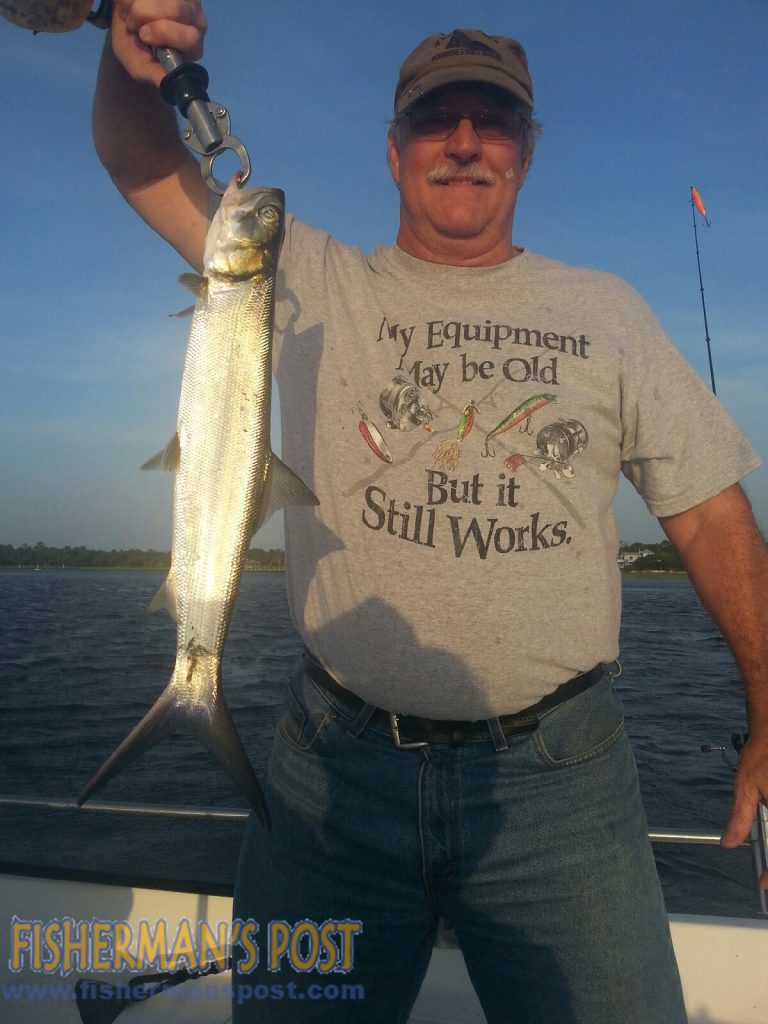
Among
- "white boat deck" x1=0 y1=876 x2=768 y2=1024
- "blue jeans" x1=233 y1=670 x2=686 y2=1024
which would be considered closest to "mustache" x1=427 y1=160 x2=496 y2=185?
"blue jeans" x1=233 y1=670 x2=686 y2=1024

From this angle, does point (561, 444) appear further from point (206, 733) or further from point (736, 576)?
point (206, 733)

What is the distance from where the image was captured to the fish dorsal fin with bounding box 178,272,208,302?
2.15 m

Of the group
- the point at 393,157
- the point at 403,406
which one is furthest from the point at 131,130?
the point at 403,406

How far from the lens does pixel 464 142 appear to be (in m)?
2.79

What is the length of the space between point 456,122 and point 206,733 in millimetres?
2335

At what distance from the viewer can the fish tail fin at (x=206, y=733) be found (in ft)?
6.56

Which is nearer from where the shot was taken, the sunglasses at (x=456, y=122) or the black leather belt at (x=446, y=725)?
the black leather belt at (x=446, y=725)

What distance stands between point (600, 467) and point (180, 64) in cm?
181

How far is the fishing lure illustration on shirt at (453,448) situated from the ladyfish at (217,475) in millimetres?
539

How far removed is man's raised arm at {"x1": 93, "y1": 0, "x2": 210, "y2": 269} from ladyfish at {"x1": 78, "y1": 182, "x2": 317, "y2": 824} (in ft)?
1.75

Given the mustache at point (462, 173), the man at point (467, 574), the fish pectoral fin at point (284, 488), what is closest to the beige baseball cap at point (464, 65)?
the man at point (467, 574)

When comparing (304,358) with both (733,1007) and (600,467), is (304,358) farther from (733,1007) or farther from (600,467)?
(733,1007)

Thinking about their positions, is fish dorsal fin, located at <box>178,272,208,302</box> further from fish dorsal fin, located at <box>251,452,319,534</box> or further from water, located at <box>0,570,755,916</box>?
water, located at <box>0,570,755,916</box>

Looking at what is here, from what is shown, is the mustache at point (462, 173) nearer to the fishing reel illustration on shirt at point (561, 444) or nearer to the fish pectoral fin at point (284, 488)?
the fishing reel illustration on shirt at point (561, 444)
